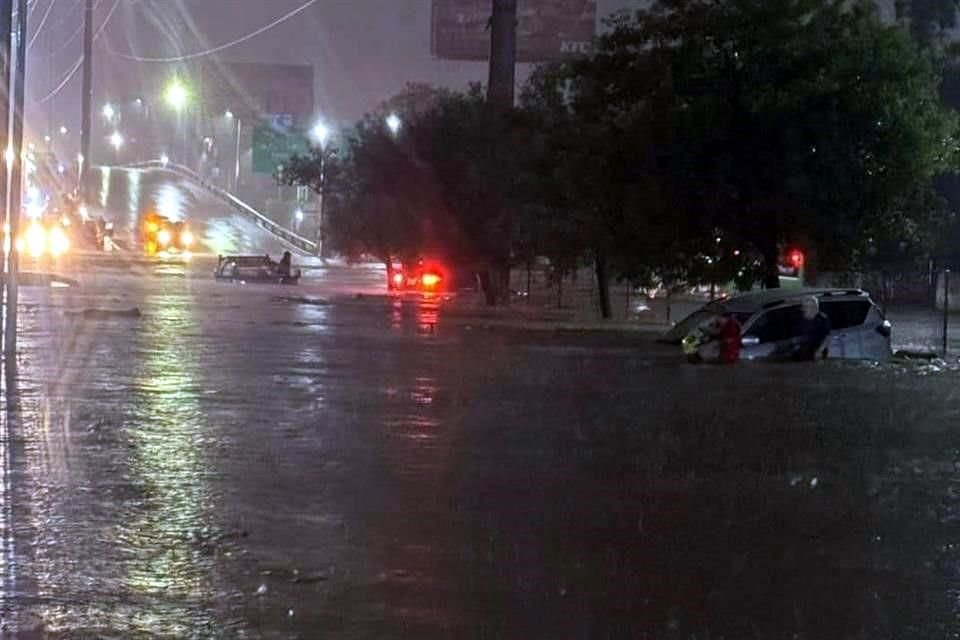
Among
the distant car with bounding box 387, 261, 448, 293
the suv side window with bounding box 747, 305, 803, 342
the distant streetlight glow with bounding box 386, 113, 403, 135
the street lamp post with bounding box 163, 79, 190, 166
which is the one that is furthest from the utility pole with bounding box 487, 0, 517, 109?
the street lamp post with bounding box 163, 79, 190, 166

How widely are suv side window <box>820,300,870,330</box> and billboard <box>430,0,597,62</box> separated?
2899 cm

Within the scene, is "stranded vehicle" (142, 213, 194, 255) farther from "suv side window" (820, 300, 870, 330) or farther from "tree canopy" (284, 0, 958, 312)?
"suv side window" (820, 300, 870, 330)

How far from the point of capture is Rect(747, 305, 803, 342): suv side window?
26594mm

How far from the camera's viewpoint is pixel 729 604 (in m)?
8.30

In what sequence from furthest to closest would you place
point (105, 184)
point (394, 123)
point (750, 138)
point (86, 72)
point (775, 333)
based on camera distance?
point (105, 184) < point (86, 72) < point (394, 123) < point (750, 138) < point (775, 333)

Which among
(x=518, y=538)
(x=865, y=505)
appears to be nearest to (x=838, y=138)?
(x=865, y=505)

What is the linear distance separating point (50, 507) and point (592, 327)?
27.1 meters

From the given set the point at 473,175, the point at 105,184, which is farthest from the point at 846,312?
the point at 105,184

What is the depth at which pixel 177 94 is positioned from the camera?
441 ft

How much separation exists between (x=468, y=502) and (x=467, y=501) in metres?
0.05

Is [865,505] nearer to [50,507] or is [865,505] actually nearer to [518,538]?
[518,538]

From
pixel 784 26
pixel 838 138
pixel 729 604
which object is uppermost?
pixel 784 26

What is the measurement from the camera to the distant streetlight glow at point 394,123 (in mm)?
53125

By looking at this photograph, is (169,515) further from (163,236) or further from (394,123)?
(163,236)
